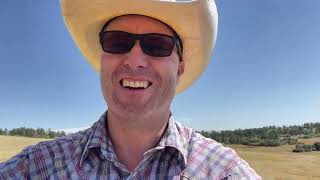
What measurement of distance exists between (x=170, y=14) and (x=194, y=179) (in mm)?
1124

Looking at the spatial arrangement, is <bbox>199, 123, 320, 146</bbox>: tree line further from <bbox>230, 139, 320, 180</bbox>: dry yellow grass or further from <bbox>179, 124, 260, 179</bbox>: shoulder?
<bbox>179, 124, 260, 179</bbox>: shoulder

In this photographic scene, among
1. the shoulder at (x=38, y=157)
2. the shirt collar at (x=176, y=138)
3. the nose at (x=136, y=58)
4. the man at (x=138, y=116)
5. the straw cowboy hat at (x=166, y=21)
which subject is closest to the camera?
the shoulder at (x=38, y=157)

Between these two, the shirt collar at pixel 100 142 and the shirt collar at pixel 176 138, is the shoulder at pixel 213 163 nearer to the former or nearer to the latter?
the shirt collar at pixel 176 138

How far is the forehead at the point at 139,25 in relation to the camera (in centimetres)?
315

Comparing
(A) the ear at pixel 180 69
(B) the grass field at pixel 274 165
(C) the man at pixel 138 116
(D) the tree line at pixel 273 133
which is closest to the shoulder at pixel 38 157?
(C) the man at pixel 138 116

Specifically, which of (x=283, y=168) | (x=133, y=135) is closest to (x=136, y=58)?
(x=133, y=135)

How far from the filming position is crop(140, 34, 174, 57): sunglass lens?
3.06 meters

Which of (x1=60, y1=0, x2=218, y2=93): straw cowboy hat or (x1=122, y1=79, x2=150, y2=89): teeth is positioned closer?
(x1=122, y1=79, x2=150, y2=89): teeth

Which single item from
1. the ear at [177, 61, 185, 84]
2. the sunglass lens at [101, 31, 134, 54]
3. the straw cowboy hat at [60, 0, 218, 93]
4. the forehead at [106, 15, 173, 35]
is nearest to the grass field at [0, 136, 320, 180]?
the straw cowboy hat at [60, 0, 218, 93]

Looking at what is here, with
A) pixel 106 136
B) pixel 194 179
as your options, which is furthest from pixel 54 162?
pixel 194 179

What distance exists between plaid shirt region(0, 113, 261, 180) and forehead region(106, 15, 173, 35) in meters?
0.73

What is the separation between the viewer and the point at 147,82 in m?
2.96

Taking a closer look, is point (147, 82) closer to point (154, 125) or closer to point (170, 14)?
point (154, 125)

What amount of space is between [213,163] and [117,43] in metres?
1.00
